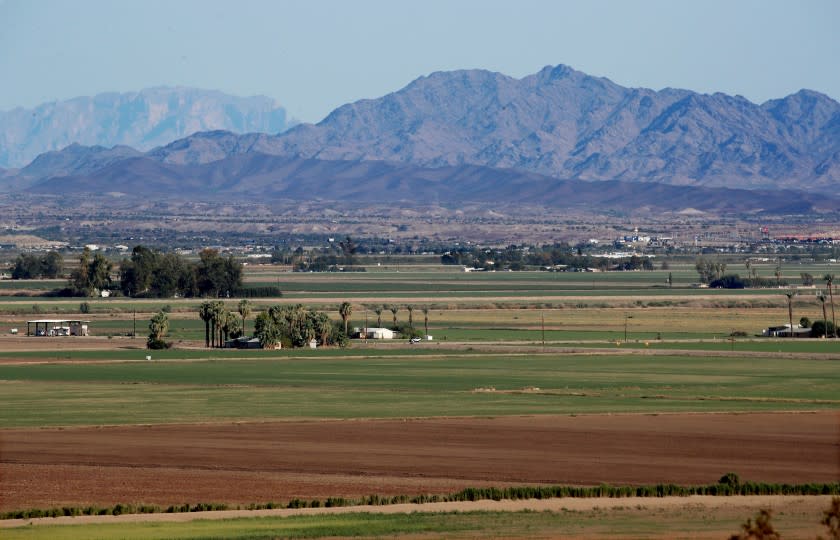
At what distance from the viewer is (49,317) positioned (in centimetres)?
11931

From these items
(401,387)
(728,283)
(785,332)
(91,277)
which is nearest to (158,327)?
→ (401,387)

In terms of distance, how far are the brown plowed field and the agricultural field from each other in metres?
0.11

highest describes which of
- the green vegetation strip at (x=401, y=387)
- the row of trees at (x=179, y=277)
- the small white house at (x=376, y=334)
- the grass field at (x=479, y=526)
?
the row of trees at (x=179, y=277)

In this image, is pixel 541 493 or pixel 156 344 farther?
pixel 156 344

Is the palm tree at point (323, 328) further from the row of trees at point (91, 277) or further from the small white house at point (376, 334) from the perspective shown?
the row of trees at point (91, 277)

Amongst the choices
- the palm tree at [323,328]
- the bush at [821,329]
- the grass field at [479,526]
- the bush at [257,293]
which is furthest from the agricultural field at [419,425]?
the bush at [257,293]

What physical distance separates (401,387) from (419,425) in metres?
13.8

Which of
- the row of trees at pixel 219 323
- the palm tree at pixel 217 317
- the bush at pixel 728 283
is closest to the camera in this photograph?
the palm tree at pixel 217 317

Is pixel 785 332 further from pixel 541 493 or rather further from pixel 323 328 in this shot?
pixel 541 493

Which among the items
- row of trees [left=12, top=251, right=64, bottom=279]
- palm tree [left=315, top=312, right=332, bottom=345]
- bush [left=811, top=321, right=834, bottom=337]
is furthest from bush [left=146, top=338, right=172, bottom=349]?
row of trees [left=12, top=251, right=64, bottom=279]

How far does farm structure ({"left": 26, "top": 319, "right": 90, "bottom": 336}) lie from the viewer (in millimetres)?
105000

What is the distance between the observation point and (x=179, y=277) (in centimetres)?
15038

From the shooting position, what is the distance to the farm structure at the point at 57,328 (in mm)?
105000

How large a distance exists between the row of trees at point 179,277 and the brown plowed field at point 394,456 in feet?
310
